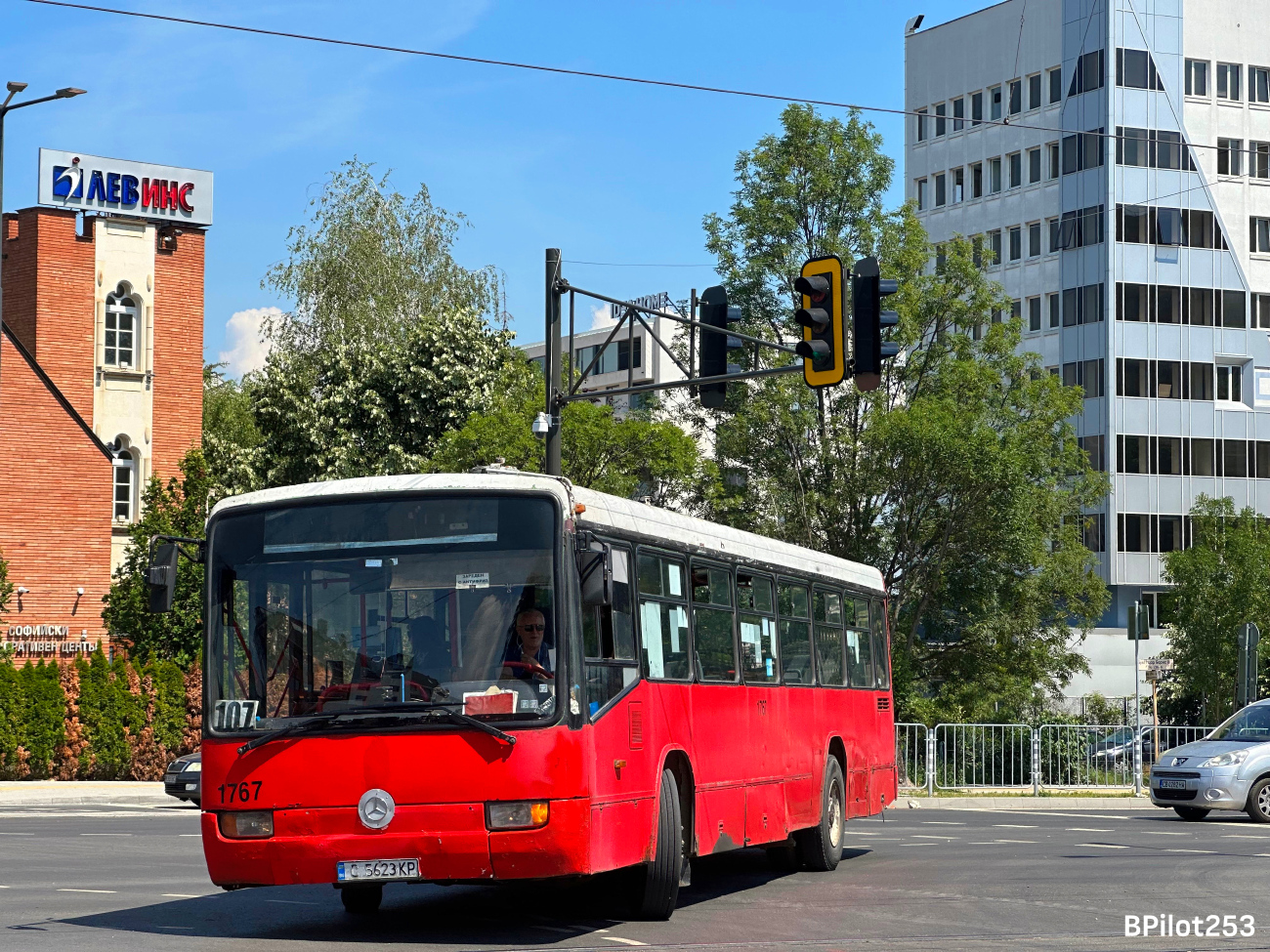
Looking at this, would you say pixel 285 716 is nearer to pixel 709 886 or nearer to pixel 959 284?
pixel 709 886

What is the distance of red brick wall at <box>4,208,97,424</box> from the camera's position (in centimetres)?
5066

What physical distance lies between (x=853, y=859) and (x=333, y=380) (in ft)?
105

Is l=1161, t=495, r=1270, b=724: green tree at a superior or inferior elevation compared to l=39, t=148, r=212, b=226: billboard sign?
inferior

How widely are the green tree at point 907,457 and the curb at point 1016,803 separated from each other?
6956 millimetres

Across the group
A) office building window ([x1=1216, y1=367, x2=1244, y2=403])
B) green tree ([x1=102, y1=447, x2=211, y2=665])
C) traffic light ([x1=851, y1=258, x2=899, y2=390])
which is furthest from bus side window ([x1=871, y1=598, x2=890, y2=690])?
office building window ([x1=1216, y1=367, x2=1244, y2=403])

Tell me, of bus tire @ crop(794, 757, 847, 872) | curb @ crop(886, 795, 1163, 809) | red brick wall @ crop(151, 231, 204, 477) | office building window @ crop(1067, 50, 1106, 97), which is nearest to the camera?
bus tire @ crop(794, 757, 847, 872)

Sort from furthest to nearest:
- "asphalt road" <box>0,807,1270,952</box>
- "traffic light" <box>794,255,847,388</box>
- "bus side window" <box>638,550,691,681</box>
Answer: "traffic light" <box>794,255,847,388</box> → "bus side window" <box>638,550,691,681</box> → "asphalt road" <box>0,807,1270,952</box>

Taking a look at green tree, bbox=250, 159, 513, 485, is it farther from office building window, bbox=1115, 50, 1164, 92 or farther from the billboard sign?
office building window, bbox=1115, 50, 1164, 92

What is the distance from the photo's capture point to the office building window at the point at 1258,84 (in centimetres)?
7812

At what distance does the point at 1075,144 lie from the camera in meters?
76.7

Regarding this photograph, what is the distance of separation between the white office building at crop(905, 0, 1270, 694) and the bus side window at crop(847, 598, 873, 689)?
56.7 metres

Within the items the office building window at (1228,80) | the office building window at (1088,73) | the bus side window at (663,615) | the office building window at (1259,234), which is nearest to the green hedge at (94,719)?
the bus side window at (663,615)

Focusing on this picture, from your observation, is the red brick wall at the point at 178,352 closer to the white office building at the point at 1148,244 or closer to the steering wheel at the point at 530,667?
the white office building at the point at 1148,244

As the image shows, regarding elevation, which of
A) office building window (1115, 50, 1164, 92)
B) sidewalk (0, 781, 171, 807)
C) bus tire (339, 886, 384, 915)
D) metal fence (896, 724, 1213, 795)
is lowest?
sidewalk (0, 781, 171, 807)
